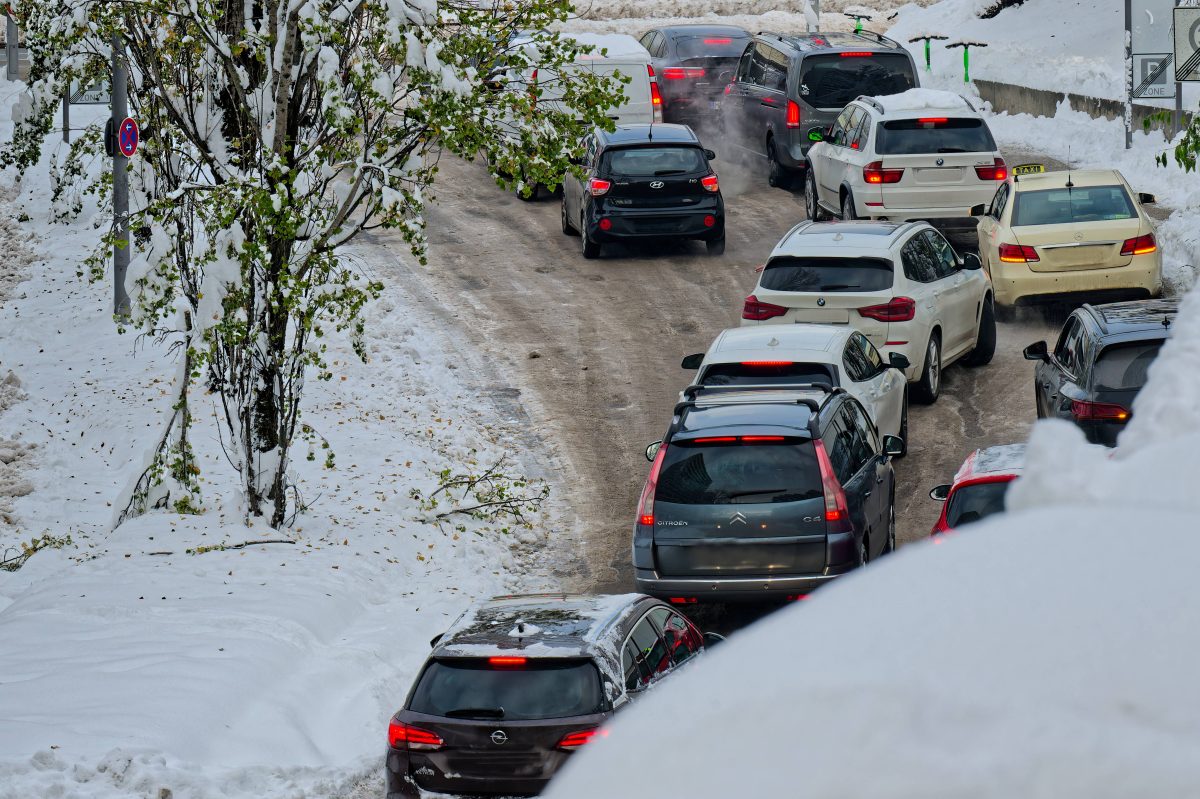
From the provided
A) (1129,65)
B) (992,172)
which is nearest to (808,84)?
(992,172)

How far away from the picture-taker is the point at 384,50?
1224 cm

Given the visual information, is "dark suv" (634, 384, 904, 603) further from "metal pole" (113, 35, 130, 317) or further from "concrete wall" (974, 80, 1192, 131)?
"concrete wall" (974, 80, 1192, 131)

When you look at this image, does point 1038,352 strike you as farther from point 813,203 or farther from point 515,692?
point 813,203

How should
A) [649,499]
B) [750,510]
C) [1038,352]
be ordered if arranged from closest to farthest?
1. [750,510]
2. [649,499]
3. [1038,352]

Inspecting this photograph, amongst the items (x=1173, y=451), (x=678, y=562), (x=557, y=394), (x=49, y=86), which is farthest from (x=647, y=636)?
(x=49, y=86)

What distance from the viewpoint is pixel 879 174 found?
65.5 feet

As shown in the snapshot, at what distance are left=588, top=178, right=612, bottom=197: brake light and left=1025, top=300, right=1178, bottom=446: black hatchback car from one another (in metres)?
9.58

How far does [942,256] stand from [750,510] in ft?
22.0

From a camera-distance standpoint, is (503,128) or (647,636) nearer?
(647,636)

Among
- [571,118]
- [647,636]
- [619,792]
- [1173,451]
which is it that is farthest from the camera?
[571,118]

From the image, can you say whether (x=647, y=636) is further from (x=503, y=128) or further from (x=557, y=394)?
(x=557, y=394)

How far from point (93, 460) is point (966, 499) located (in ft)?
32.7

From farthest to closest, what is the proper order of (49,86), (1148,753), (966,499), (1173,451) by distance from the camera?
(49,86) < (966,499) < (1173,451) < (1148,753)

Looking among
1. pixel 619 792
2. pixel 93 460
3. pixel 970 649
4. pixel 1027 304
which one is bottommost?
pixel 93 460
